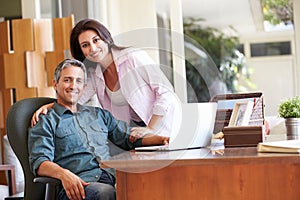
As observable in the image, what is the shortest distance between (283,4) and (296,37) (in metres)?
0.69

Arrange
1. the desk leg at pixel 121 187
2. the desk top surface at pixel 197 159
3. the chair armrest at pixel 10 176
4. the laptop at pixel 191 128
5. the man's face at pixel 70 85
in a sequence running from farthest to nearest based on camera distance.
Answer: the chair armrest at pixel 10 176, the man's face at pixel 70 85, the laptop at pixel 191 128, the desk leg at pixel 121 187, the desk top surface at pixel 197 159

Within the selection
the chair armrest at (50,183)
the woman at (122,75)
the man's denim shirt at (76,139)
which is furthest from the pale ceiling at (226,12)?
the chair armrest at (50,183)

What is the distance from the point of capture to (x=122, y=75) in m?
2.79

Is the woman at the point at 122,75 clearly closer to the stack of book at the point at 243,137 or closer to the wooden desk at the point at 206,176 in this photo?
the stack of book at the point at 243,137

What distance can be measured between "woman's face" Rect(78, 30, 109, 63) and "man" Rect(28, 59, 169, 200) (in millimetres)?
71

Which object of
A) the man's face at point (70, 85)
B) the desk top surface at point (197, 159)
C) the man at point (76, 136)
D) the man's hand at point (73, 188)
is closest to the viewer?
the desk top surface at point (197, 159)

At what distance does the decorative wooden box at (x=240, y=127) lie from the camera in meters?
2.36

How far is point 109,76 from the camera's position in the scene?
287 centimetres

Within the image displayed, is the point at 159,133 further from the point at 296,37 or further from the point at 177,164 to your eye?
the point at 296,37

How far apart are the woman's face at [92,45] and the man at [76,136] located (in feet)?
0.23

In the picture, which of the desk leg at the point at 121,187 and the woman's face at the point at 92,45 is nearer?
the desk leg at the point at 121,187

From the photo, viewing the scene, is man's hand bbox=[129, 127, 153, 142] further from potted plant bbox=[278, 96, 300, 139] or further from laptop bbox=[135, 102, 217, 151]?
potted plant bbox=[278, 96, 300, 139]

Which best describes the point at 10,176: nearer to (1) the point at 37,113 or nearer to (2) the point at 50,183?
(1) the point at 37,113

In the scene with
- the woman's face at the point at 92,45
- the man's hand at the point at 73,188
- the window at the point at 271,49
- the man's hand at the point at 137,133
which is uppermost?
the window at the point at 271,49
